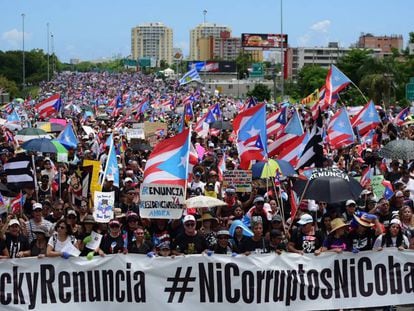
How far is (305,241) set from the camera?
9.35m

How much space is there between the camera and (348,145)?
19688 mm

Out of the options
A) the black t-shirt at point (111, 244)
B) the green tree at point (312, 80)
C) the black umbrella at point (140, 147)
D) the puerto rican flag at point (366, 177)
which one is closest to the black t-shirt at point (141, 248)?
the black t-shirt at point (111, 244)

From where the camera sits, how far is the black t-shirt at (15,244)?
9547mm

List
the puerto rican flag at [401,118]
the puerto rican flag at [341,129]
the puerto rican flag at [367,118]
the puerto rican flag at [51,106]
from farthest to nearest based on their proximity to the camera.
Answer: the puerto rican flag at [51,106] < the puerto rican flag at [401,118] < the puerto rican flag at [367,118] < the puerto rican flag at [341,129]

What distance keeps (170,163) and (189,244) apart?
131 cm

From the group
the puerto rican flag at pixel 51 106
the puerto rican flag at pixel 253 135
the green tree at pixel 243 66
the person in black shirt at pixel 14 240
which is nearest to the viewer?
the person in black shirt at pixel 14 240

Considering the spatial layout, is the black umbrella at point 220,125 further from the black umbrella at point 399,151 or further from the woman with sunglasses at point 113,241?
the woman with sunglasses at point 113,241

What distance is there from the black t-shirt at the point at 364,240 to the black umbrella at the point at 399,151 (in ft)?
21.1

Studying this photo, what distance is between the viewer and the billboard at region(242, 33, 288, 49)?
12169 cm

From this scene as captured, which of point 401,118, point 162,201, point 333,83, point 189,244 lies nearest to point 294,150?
point 162,201

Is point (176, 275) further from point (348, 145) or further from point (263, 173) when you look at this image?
point (348, 145)

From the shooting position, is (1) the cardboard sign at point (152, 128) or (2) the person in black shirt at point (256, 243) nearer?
(2) the person in black shirt at point (256, 243)

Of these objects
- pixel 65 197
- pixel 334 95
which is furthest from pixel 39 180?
pixel 334 95

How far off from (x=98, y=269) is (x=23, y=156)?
454 centimetres
